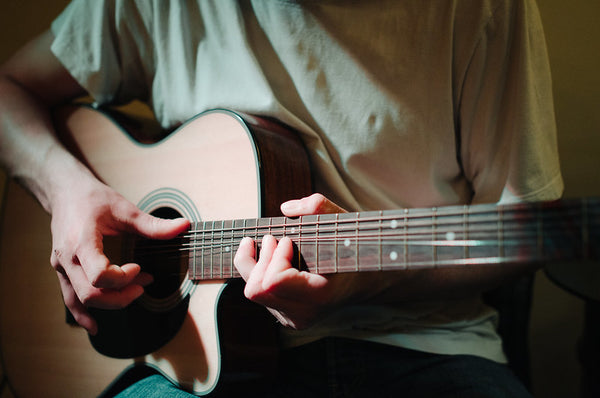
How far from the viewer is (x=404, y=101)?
73 centimetres

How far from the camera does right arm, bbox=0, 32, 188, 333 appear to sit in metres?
0.67

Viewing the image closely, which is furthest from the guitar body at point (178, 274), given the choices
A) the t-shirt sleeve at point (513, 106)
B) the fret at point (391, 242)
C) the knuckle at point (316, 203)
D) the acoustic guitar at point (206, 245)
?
the t-shirt sleeve at point (513, 106)

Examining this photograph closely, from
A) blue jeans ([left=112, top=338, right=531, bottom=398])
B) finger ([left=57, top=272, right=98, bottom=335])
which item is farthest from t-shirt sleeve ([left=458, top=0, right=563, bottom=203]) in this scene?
finger ([left=57, top=272, right=98, bottom=335])

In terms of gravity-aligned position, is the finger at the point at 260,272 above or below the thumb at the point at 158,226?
above

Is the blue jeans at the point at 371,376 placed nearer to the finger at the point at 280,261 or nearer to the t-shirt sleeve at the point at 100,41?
the finger at the point at 280,261

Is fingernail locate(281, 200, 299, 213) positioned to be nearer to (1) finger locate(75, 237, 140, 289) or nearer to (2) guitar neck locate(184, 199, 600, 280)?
(2) guitar neck locate(184, 199, 600, 280)

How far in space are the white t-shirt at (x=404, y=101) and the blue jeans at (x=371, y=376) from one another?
2cm

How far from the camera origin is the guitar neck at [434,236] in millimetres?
373

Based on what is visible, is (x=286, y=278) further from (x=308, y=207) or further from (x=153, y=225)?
(x=153, y=225)

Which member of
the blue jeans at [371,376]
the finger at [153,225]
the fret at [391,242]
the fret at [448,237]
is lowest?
the blue jeans at [371,376]

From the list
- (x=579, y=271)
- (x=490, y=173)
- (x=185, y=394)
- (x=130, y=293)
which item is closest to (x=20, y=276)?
(x=130, y=293)

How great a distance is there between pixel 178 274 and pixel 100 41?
0.53 meters

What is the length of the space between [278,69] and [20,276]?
711mm

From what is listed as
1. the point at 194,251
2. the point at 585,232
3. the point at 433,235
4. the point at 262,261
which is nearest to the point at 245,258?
the point at 262,261
